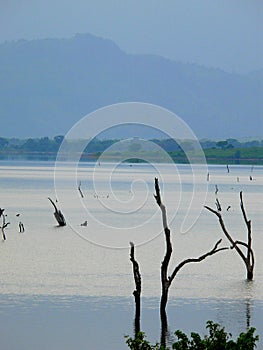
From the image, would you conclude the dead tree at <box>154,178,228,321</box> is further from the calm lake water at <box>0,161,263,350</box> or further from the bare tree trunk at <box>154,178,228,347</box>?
the calm lake water at <box>0,161,263,350</box>

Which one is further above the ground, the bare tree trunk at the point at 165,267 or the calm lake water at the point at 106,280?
the bare tree trunk at the point at 165,267

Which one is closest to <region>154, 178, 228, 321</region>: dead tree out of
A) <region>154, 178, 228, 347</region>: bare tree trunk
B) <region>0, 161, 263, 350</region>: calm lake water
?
<region>154, 178, 228, 347</region>: bare tree trunk

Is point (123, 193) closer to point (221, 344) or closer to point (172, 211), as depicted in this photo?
point (172, 211)

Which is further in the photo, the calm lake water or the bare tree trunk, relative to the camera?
the calm lake water

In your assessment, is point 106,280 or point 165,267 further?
point 106,280

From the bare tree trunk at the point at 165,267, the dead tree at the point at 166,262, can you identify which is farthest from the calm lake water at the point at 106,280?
the dead tree at the point at 166,262

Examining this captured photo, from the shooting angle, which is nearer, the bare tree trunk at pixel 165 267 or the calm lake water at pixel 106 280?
the bare tree trunk at pixel 165 267

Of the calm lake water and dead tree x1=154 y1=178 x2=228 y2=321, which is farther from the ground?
dead tree x1=154 y1=178 x2=228 y2=321

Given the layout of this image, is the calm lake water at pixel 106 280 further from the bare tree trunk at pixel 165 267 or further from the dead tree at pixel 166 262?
the dead tree at pixel 166 262

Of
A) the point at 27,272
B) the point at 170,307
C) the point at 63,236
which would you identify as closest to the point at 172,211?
the point at 63,236

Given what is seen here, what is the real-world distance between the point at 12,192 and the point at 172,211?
21.6 metres

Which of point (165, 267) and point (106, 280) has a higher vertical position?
point (165, 267)

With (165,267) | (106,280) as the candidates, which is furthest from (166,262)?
(106,280)

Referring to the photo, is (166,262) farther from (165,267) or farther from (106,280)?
(106,280)
